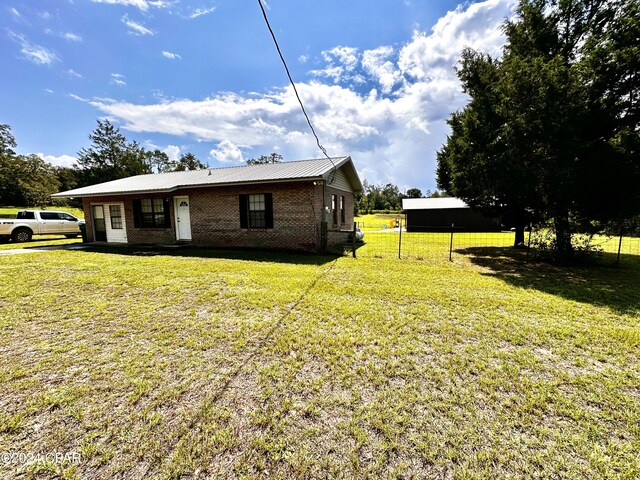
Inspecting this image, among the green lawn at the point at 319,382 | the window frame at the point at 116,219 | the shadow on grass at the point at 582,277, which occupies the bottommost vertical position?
the shadow on grass at the point at 582,277

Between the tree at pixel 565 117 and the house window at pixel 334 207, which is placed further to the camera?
the house window at pixel 334 207

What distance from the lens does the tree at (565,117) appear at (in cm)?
759

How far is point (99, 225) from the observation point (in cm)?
1448

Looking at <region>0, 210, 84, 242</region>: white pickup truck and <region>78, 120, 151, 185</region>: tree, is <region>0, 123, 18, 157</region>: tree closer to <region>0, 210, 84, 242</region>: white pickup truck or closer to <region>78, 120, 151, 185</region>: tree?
<region>78, 120, 151, 185</region>: tree

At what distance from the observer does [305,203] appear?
34.9 ft

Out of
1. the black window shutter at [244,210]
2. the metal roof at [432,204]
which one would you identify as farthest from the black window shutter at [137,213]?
the metal roof at [432,204]

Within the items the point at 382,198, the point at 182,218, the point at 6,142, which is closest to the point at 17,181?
the point at 6,142

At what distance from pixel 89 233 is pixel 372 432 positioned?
1781 cm

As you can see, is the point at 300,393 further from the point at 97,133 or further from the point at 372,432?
the point at 97,133

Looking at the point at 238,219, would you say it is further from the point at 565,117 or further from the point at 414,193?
the point at 414,193

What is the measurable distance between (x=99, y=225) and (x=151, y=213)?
3.64m

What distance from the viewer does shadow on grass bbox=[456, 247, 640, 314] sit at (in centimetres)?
574

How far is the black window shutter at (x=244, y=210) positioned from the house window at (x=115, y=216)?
723 centimetres

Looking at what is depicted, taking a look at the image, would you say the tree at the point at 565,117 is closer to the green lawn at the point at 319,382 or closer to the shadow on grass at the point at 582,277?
the shadow on grass at the point at 582,277
